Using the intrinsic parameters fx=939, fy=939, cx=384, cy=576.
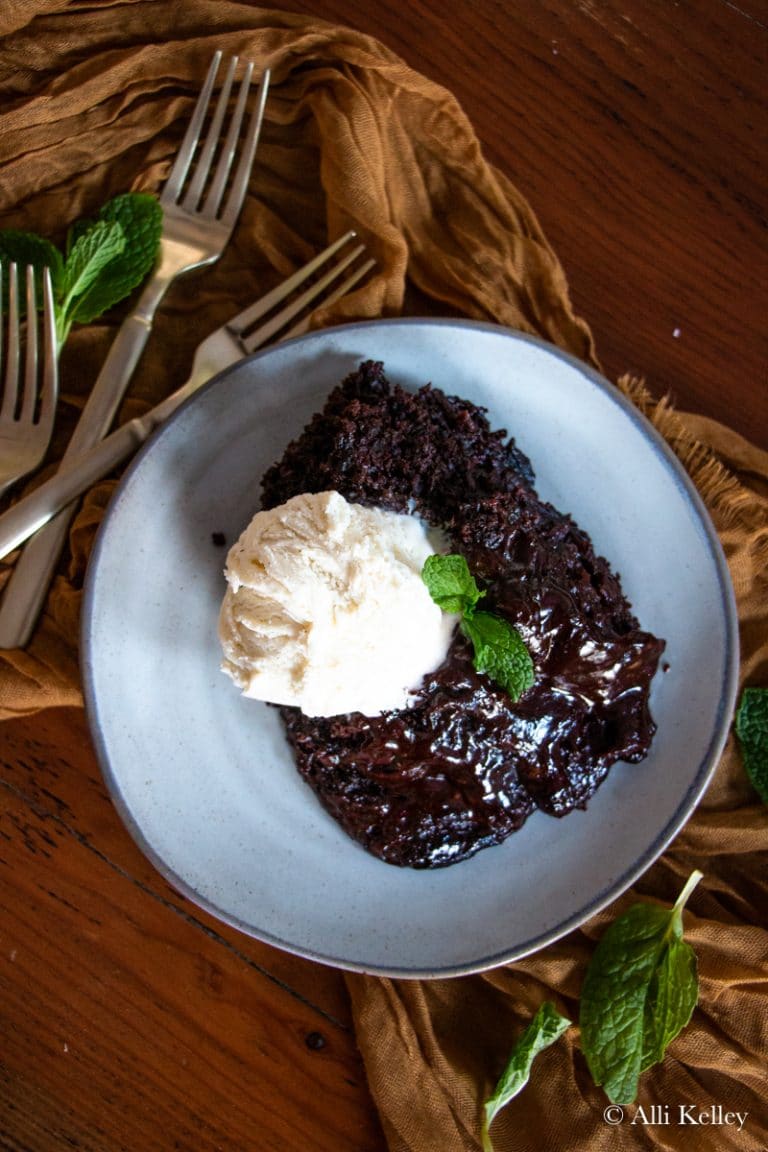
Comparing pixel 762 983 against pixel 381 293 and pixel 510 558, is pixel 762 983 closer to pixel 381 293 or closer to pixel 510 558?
pixel 510 558

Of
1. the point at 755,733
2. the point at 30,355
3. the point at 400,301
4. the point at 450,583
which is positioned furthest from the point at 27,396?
the point at 755,733

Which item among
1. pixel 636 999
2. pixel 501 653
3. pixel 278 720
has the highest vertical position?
pixel 501 653

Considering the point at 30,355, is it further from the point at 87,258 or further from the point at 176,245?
the point at 176,245

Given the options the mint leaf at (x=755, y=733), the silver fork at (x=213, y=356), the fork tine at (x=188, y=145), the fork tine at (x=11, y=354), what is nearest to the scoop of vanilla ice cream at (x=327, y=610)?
the silver fork at (x=213, y=356)

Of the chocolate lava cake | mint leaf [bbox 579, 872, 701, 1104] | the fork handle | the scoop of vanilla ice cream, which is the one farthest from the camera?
the fork handle

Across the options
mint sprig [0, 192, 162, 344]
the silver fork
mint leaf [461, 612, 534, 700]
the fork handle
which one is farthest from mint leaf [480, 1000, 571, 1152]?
mint sprig [0, 192, 162, 344]

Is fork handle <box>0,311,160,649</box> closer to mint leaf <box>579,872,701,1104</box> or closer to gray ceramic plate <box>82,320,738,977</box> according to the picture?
gray ceramic plate <box>82,320,738,977</box>

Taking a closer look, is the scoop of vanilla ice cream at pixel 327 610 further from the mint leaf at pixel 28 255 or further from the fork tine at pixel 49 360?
the mint leaf at pixel 28 255
